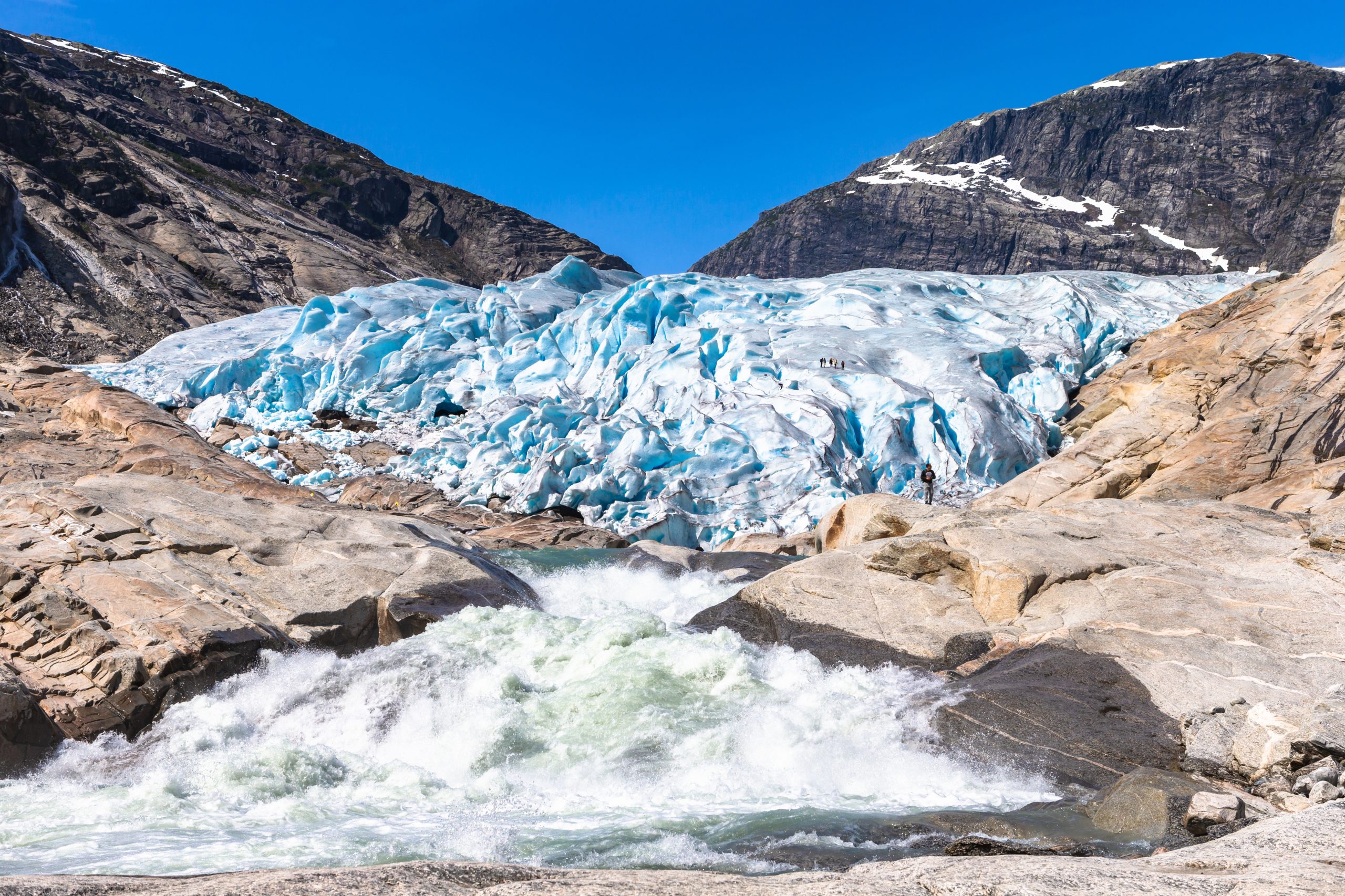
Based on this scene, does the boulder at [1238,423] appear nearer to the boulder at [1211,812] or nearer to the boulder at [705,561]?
the boulder at [705,561]

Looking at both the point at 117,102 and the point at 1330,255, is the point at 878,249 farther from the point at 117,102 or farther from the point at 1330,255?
the point at 1330,255

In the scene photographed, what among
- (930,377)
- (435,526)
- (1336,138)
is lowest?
(435,526)

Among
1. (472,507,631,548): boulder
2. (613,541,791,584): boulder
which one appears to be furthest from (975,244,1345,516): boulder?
(472,507,631,548): boulder

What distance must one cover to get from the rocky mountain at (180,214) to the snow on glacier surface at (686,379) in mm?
11590

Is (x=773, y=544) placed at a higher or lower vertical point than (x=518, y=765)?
higher

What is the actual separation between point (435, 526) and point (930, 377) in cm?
1314

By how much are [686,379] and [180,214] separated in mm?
36040

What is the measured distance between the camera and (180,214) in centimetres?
4638

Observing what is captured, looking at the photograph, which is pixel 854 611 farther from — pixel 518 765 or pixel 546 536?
pixel 546 536

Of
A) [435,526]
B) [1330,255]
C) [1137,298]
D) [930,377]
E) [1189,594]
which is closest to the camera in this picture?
[1189,594]

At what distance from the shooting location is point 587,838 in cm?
531

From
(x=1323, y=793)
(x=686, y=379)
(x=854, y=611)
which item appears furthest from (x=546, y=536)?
(x=1323, y=793)

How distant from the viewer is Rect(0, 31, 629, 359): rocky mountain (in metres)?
35.6

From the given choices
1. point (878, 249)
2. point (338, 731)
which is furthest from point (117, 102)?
point (338, 731)
